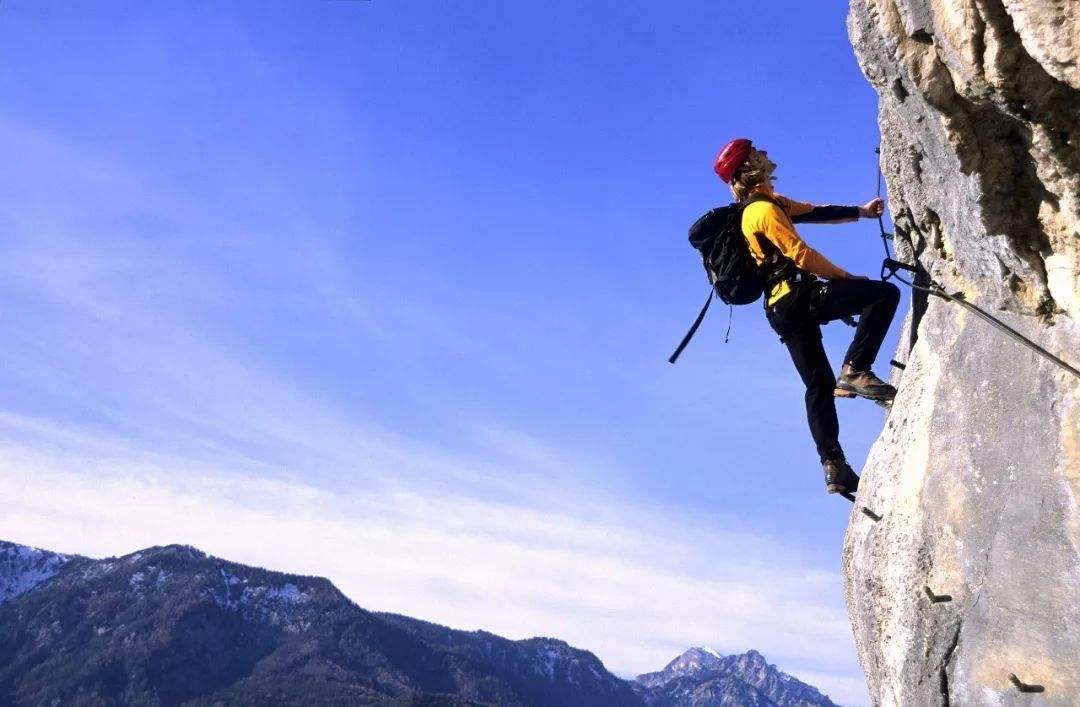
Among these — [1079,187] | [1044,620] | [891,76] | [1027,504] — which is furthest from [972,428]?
[891,76]

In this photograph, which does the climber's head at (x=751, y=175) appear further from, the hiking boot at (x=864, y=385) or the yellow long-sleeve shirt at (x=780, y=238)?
the hiking boot at (x=864, y=385)

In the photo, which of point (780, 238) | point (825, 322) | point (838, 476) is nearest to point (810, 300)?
point (825, 322)

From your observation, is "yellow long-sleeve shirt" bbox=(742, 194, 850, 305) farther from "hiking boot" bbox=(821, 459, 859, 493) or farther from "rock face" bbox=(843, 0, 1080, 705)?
"hiking boot" bbox=(821, 459, 859, 493)

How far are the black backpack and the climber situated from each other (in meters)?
0.12

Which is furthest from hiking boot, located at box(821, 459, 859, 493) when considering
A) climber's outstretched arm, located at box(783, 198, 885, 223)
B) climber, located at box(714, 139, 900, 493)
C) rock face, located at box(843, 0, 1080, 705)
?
climber's outstretched arm, located at box(783, 198, 885, 223)

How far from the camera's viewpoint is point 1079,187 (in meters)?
5.86

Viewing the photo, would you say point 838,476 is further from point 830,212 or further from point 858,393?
point 830,212

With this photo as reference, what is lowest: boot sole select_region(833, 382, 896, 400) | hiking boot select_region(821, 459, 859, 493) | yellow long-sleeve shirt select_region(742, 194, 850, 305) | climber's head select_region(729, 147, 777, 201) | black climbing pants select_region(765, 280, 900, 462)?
hiking boot select_region(821, 459, 859, 493)

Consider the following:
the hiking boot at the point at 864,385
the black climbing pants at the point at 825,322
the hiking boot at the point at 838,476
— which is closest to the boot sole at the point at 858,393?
the hiking boot at the point at 864,385

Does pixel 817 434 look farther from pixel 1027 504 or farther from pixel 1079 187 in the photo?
pixel 1079 187

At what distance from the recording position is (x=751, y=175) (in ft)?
27.5

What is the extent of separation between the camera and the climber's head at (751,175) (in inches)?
330

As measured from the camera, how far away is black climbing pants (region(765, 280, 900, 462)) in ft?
25.8

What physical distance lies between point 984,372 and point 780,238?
1.99m
